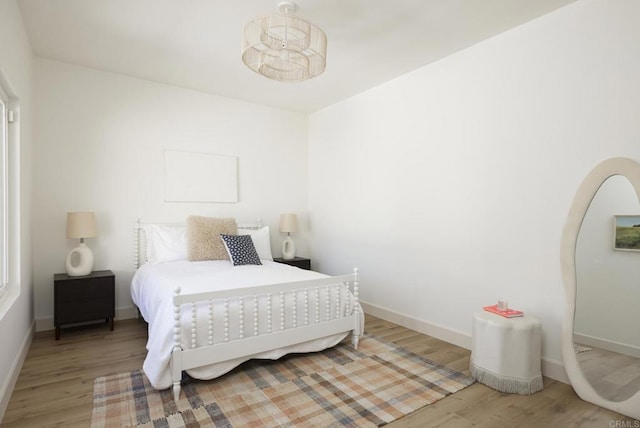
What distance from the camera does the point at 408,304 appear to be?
3.76 metres

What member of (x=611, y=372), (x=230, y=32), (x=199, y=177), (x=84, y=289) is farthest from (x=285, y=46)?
(x=611, y=372)

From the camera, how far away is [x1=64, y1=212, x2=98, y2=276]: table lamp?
347cm

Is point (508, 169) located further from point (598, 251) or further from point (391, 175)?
point (391, 175)

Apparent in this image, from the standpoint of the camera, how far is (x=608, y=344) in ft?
7.45

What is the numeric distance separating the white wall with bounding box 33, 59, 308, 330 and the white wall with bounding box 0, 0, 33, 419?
0.32m

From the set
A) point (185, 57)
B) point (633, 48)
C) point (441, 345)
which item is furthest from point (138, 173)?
point (633, 48)

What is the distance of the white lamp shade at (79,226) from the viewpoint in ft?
11.4

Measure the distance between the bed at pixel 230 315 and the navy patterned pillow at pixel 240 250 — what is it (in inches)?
3.9

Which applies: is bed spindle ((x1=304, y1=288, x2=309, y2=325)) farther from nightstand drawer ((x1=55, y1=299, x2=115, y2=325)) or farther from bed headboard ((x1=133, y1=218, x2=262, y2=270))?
bed headboard ((x1=133, y1=218, x2=262, y2=270))

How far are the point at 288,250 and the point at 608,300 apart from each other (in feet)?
11.2

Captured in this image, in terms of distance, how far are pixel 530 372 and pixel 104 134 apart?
4478mm

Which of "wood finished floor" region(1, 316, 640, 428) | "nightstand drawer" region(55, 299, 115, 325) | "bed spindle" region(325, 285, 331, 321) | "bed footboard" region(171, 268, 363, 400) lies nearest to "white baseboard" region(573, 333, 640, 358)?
"wood finished floor" region(1, 316, 640, 428)

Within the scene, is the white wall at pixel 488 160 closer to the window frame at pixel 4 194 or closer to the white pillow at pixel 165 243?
the white pillow at pixel 165 243

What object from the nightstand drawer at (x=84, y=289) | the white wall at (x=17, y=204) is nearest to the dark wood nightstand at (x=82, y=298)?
the nightstand drawer at (x=84, y=289)
